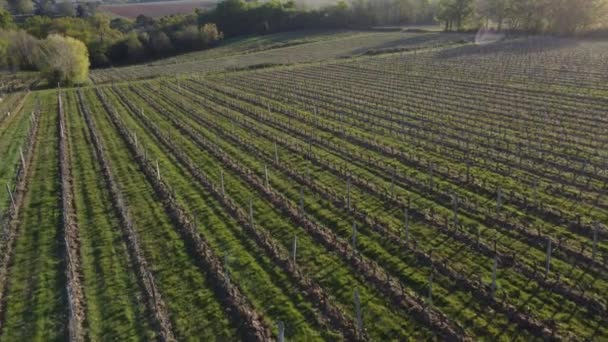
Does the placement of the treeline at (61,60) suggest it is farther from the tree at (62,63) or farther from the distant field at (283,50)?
the distant field at (283,50)

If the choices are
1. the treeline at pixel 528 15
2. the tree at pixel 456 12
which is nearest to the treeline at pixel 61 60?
the tree at pixel 456 12

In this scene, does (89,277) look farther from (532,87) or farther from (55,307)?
(532,87)

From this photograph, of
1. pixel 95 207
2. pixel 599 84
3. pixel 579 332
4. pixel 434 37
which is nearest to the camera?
pixel 579 332

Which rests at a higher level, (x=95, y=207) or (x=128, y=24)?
(x=128, y=24)

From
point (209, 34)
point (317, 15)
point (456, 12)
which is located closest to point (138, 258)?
point (209, 34)

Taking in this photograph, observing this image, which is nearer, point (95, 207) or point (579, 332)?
point (579, 332)

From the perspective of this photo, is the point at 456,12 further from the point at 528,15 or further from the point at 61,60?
the point at 61,60

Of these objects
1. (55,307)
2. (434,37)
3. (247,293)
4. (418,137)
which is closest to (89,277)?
(55,307)
